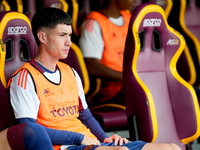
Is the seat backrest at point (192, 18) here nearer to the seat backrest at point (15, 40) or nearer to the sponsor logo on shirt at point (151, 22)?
the sponsor logo on shirt at point (151, 22)

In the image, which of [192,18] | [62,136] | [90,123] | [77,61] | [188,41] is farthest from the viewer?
[192,18]

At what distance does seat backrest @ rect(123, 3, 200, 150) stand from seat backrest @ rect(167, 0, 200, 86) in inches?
37.9

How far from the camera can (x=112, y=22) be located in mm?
3209

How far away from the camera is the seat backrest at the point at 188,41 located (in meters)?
3.43

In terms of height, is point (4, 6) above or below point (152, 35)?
above

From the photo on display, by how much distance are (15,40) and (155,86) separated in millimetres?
867

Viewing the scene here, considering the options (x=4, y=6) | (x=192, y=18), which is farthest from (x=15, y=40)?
(x=192, y=18)

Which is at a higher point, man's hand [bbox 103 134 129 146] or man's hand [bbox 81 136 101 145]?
man's hand [bbox 81 136 101 145]

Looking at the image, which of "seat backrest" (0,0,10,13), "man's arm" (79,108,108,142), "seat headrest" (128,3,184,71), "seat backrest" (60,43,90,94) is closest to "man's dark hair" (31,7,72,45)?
"man's arm" (79,108,108,142)

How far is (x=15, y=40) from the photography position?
79.6 inches

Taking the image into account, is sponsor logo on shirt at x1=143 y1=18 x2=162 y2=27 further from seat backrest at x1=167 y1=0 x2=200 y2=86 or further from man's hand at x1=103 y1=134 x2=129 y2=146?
seat backrest at x1=167 y1=0 x2=200 y2=86

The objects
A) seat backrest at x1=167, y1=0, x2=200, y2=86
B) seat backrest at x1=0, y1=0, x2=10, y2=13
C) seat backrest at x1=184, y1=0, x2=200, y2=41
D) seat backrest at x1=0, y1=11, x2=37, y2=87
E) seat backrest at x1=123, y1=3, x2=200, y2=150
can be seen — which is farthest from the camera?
seat backrest at x1=184, y1=0, x2=200, y2=41

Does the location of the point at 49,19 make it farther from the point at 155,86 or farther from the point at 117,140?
the point at 155,86

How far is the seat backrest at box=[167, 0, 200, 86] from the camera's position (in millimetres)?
3428
